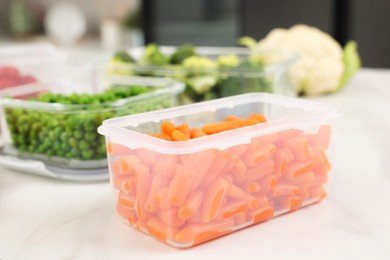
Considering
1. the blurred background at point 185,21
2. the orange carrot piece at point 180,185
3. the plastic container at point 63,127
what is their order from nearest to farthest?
the orange carrot piece at point 180,185
the plastic container at point 63,127
the blurred background at point 185,21

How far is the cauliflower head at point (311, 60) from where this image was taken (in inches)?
63.3

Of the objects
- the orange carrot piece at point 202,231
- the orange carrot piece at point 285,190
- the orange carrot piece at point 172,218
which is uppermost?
the orange carrot piece at point 172,218

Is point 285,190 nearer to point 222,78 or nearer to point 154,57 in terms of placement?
point 222,78

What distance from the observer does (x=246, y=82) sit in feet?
4.42

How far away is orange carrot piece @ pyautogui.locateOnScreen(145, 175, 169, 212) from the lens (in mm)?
703

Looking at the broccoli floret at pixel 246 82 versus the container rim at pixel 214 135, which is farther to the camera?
the broccoli floret at pixel 246 82

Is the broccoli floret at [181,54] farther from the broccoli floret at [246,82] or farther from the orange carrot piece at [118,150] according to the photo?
the orange carrot piece at [118,150]

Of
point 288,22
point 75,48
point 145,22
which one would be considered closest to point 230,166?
point 288,22

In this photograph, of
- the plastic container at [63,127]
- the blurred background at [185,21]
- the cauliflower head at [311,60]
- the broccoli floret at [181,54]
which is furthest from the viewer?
the blurred background at [185,21]

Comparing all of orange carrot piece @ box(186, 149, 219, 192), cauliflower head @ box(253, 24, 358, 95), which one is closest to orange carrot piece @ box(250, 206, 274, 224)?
orange carrot piece @ box(186, 149, 219, 192)

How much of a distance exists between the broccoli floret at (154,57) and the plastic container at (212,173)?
59 cm

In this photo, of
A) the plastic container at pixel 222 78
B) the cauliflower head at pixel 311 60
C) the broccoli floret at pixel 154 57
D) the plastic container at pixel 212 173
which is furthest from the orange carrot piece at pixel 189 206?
the cauliflower head at pixel 311 60

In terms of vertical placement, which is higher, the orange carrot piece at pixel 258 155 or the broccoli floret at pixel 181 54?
the orange carrot piece at pixel 258 155

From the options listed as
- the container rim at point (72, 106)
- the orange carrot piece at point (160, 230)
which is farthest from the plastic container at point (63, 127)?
the orange carrot piece at point (160, 230)
